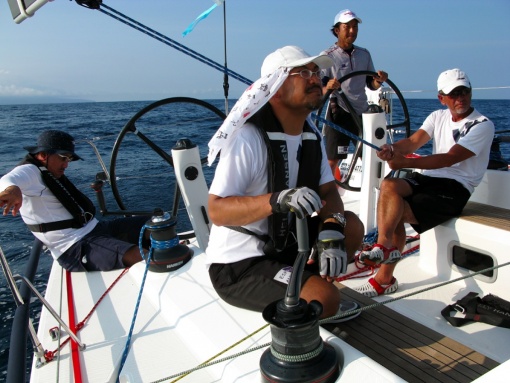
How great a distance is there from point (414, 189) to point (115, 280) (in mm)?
1821

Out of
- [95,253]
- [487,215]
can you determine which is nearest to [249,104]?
[95,253]

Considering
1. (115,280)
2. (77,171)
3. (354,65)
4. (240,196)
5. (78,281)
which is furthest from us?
(77,171)

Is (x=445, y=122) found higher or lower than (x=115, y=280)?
higher

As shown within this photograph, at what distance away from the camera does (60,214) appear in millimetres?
2873

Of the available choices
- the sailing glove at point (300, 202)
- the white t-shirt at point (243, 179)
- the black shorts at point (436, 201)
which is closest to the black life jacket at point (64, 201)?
the white t-shirt at point (243, 179)

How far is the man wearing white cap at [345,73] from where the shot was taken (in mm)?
3645

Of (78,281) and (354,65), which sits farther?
(354,65)

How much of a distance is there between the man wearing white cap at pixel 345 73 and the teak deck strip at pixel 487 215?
1.18m

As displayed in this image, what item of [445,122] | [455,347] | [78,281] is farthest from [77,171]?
[455,347]

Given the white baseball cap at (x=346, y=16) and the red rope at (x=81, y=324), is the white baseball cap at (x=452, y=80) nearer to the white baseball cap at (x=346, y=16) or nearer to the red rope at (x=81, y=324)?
the white baseball cap at (x=346, y=16)

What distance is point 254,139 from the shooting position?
5.50 feet

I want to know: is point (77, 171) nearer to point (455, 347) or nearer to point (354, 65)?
point (354, 65)

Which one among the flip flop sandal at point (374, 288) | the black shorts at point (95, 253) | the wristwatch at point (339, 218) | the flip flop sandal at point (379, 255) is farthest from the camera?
the black shorts at point (95, 253)

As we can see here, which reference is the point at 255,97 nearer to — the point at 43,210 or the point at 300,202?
the point at 300,202
